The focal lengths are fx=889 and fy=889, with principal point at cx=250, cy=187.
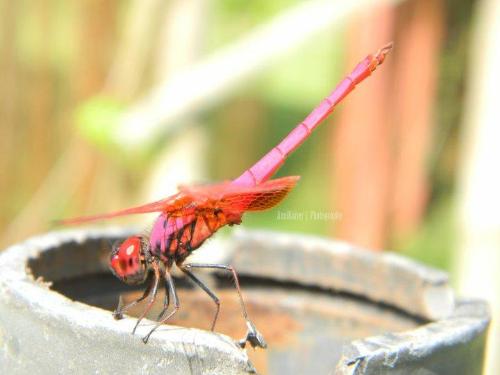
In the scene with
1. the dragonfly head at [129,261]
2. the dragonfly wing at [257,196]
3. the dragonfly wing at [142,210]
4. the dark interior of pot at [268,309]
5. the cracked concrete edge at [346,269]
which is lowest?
the dark interior of pot at [268,309]

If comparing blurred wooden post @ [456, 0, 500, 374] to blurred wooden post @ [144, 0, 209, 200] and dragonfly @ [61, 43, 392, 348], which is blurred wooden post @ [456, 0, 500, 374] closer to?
blurred wooden post @ [144, 0, 209, 200]

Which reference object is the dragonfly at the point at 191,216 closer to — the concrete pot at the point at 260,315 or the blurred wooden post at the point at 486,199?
the concrete pot at the point at 260,315

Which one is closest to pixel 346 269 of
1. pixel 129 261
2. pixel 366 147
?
pixel 129 261

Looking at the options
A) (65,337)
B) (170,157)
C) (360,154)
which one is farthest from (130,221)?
(65,337)

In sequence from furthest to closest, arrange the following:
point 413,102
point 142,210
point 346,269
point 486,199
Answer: point 413,102 < point 486,199 < point 346,269 < point 142,210

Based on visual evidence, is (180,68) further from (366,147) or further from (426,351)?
(426,351)

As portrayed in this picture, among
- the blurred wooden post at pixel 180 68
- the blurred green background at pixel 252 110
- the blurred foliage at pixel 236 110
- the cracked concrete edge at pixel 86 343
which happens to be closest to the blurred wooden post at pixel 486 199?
the blurred green background at pixel 252 110
